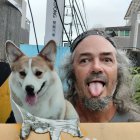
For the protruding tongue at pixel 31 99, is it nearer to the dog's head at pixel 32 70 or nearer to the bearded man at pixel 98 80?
the dog's head at pixel 32 70

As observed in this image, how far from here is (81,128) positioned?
1230 millimetres

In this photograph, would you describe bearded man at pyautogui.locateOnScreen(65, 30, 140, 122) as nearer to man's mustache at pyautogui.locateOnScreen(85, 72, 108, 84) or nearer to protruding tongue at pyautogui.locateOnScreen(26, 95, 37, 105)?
man's mustache at pyautogui.locateOnScreen(85, 72, 108, 84)

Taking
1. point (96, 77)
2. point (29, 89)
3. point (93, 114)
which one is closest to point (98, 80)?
point (96, 77)

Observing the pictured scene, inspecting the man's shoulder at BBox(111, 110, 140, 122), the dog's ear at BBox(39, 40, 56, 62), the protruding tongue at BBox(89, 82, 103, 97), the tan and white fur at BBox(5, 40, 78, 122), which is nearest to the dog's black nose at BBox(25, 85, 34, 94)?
the tan and white fur at BBox(5, 40, 78, 122)

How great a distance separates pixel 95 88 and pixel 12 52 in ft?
1.03

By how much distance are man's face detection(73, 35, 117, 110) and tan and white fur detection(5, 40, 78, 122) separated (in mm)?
168

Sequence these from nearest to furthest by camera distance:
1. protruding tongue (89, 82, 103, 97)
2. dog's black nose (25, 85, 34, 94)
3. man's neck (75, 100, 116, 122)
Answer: dog's black nose (25, 85, 34, 94), protruding tongue (89, 82, 103, 97), man's neck (75, 100, 116, 122)

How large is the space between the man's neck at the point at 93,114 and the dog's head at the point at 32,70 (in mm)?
282

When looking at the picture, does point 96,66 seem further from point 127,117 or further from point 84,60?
point 127,117

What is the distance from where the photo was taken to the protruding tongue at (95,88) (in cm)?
131

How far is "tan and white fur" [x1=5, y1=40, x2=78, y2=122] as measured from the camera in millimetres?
1160

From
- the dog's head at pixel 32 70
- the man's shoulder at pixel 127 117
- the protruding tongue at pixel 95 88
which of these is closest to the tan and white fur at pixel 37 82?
the dog's head at pixel 32 70

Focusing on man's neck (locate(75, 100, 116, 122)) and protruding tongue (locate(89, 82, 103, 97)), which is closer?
protruding tongue (locate(89, 82, 103, 97))

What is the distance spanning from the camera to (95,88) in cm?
133
